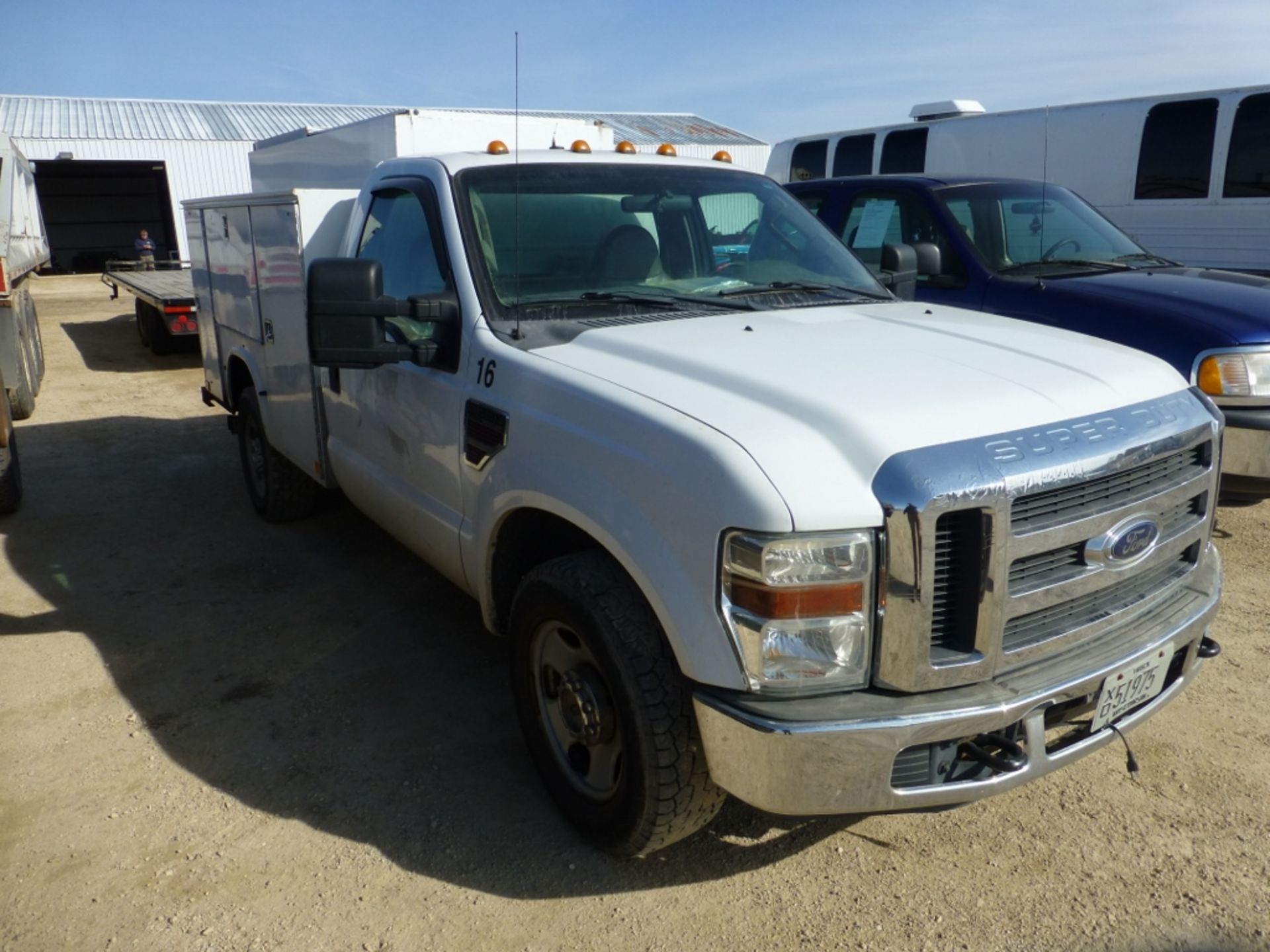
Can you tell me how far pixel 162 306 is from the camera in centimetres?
1132

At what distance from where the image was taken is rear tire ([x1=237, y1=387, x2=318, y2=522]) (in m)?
5.71

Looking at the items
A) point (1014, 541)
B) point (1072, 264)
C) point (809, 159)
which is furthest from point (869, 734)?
point (809, 159)

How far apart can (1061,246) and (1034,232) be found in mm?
185

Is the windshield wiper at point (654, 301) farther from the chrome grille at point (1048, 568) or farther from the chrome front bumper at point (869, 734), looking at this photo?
the chrome front bumper at point (869, 734)

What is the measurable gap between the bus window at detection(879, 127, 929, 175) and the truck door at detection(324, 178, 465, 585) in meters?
9.31

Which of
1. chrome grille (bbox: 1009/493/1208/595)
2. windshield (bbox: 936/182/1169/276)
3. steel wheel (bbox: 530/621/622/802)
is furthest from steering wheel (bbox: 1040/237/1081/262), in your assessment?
steel wheel (bbox: 530/621/622/802)

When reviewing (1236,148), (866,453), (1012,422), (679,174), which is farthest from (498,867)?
(1236,148)

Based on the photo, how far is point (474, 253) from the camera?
133 inches

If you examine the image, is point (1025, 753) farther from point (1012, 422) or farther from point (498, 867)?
point (498, 867)

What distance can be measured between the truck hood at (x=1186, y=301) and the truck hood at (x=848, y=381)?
1.96 m

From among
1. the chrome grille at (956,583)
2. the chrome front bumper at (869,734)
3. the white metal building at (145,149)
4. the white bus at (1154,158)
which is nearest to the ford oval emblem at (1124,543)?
the chrome front bumper at (869,734)

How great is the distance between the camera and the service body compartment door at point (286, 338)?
4.65 metres

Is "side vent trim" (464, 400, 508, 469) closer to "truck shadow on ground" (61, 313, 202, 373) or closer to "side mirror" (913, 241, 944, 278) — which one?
"side mirror" (913, 241, 944, 278)

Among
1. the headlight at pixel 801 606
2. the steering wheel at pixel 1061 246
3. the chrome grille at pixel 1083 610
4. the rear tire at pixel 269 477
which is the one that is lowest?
the rear tire at pixel 269 477
